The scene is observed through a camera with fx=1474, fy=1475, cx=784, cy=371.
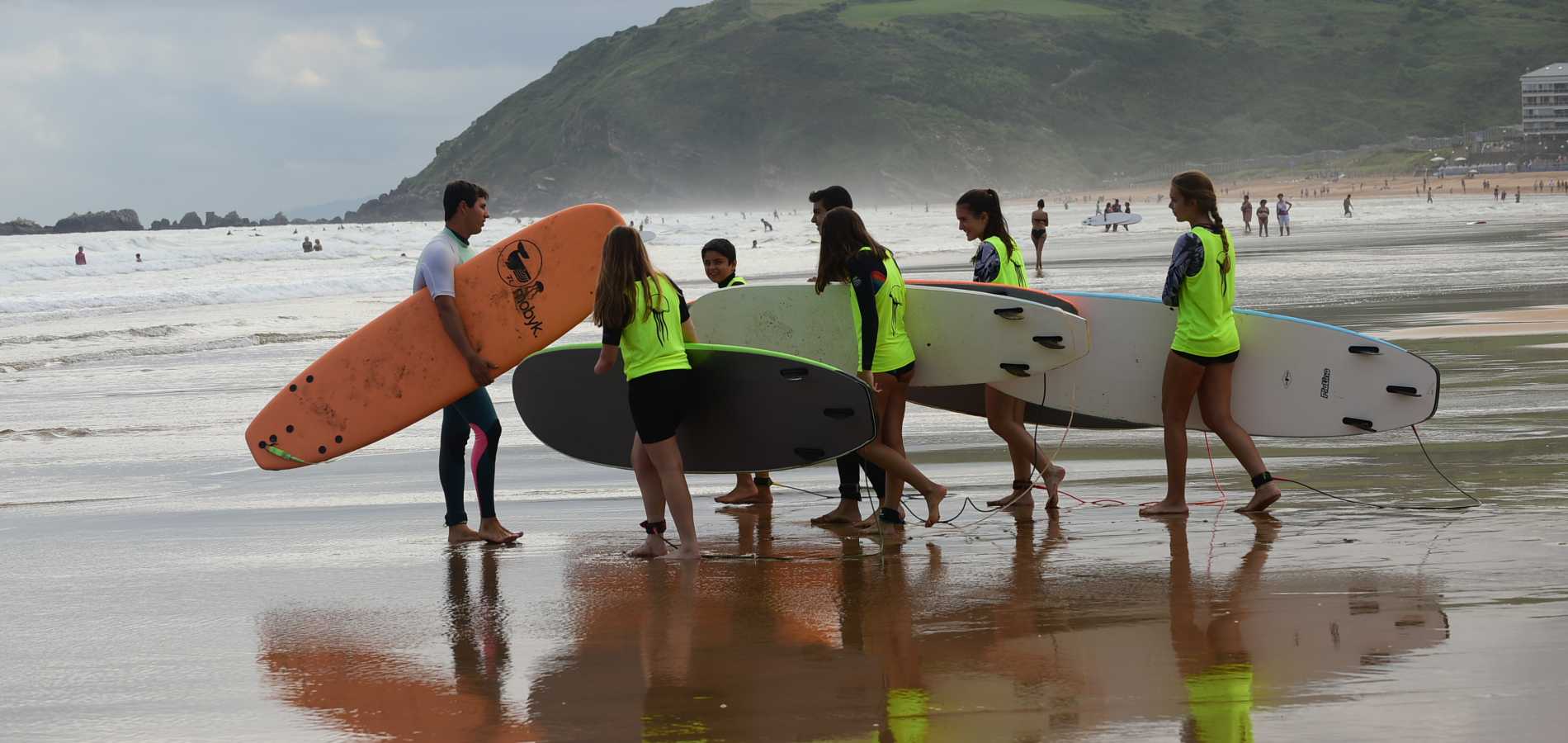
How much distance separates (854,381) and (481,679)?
2407 millimetres

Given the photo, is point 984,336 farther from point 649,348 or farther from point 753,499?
point 649,348

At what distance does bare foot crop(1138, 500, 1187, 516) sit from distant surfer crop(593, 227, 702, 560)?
194cm

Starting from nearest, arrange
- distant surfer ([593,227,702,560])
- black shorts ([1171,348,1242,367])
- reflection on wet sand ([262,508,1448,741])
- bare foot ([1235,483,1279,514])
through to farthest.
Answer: reflection on wet sand ([262,508,1448,741]) < distant surfer ([593,227,702,560]) < bare foot ([1235,483,1279,514]) < black shorts ([1171,348,1242,367])

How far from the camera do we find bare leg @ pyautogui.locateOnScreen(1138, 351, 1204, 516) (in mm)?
6246

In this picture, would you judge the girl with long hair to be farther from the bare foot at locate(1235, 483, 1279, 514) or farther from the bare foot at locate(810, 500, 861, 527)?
the bare foot at locate(1235, 483, 1279, 514)

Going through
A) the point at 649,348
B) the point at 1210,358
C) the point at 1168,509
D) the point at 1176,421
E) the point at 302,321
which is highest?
the point at 649,348

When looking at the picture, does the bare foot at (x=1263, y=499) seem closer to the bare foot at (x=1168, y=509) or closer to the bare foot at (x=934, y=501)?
the bare foot at (x=1168, y=509)

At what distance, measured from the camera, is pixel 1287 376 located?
689cm

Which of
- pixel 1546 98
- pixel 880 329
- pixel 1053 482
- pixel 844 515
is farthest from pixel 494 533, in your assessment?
pixel 1546 98

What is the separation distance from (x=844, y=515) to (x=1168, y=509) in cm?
140

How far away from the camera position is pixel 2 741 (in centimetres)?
387

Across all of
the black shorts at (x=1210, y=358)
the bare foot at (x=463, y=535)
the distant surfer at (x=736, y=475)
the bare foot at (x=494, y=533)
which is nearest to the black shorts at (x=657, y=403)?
the bare foot at (x=494, y=533)

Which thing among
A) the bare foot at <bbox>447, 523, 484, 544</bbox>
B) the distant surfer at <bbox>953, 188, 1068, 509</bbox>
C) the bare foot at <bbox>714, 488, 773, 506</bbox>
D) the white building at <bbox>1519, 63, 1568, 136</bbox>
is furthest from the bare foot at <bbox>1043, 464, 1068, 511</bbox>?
the white building at <bbox>1519, 63, 1568, 136</bbox>

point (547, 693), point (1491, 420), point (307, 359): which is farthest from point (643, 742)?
point (307, 359)
